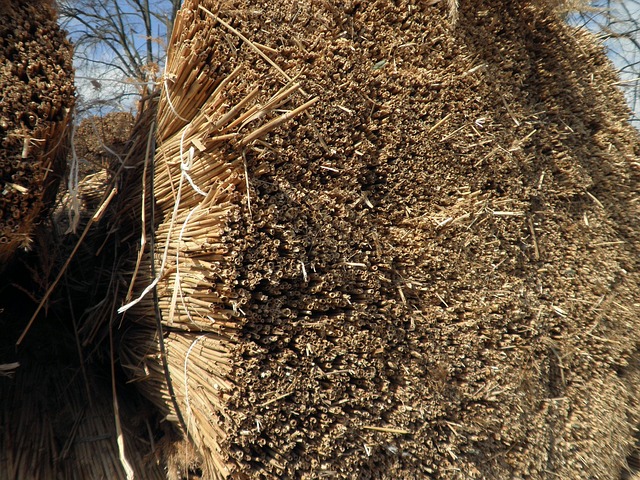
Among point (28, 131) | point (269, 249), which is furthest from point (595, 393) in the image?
point (28, 131)

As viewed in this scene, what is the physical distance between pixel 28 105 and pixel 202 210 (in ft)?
1.88

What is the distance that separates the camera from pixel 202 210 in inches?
62.4

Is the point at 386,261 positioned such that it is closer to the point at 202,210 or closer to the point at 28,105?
the point at 202,210

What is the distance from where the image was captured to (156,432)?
6.27 feet

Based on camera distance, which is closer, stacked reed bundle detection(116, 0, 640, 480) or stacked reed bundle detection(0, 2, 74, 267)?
stacked reed bundle detection(0, 2, 74, 267)

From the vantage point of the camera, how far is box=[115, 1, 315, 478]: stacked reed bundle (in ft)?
4.97

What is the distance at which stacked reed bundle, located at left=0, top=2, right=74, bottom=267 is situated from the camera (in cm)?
131

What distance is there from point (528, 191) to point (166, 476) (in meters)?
2.26

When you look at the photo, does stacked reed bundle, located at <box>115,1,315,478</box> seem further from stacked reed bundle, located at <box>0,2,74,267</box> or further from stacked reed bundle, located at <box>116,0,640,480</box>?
stacked reed bundle, located at <box>0,2,74,267</box>

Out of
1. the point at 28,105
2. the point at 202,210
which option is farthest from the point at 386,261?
the point at 28,105

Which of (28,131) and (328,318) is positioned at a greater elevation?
(28,131)

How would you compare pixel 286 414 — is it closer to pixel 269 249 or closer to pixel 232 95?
pixel 269 249

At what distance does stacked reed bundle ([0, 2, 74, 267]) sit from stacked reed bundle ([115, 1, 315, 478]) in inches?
14.2

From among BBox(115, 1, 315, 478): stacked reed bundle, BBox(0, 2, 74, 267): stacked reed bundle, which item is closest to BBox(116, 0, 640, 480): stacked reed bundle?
BBox(115, 1, 315, 478): stacked reed bundle
